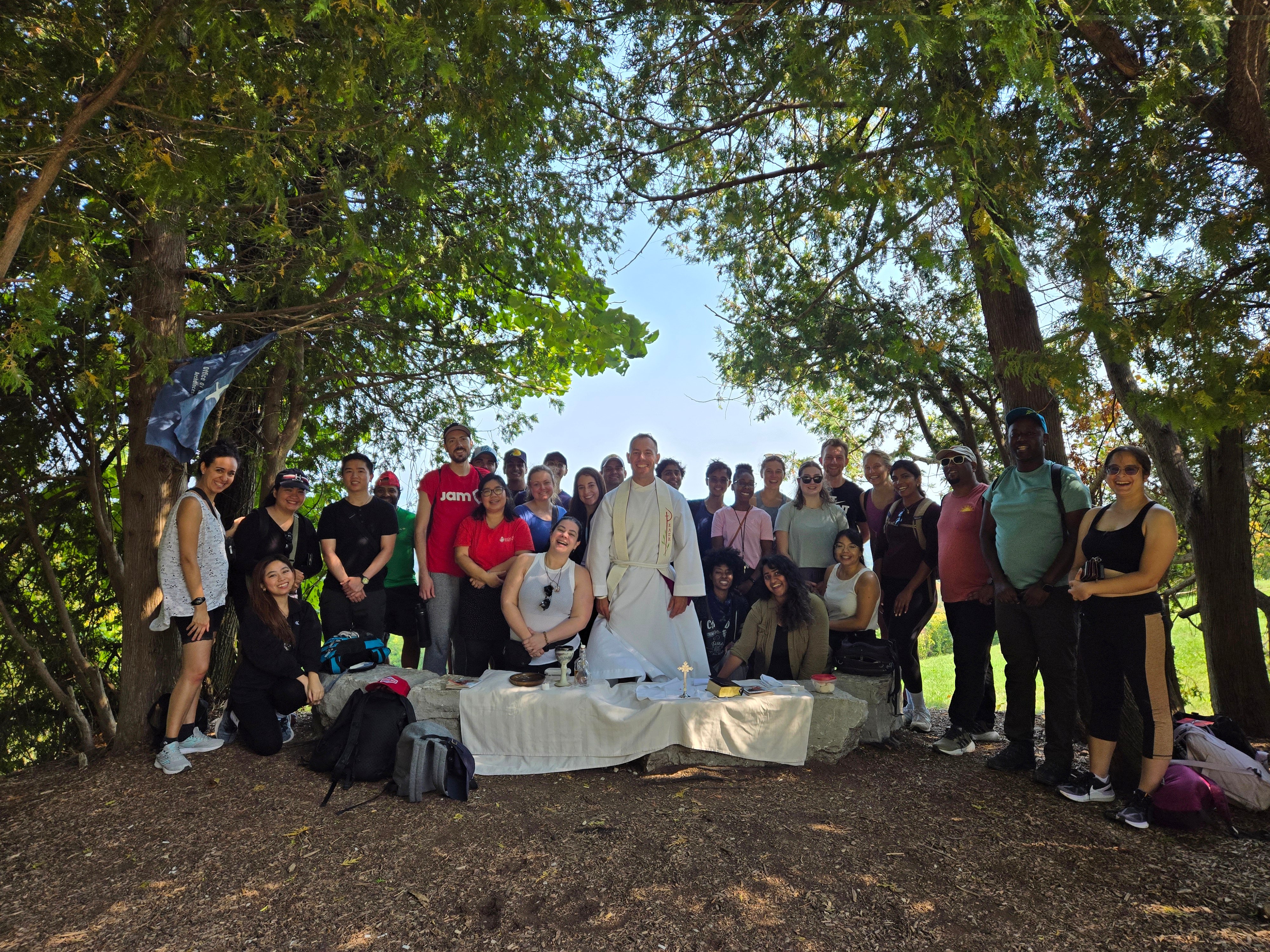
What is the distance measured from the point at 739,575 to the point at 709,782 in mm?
1846

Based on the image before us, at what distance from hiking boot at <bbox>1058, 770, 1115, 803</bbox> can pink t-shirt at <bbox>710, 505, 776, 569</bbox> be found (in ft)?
8.37

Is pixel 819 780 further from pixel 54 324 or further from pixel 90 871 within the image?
pixel 54 324

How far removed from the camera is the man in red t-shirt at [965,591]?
4.97 meters

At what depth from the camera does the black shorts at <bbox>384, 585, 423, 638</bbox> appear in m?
5.93

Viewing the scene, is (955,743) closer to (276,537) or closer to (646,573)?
(646,573)

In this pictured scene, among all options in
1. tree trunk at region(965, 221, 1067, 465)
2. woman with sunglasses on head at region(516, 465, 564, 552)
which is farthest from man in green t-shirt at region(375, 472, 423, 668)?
tree trunk at region(965, 221, 1067, 465)

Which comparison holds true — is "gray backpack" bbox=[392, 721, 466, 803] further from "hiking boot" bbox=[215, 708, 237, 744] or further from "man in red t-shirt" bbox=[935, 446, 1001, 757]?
"man in red t-shirt" bbox=[935, 446, 1001, 757]

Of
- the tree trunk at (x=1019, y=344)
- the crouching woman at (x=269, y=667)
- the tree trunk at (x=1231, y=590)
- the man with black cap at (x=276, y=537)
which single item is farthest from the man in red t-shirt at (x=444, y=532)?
the tree trunk at (x=1231, y=590)

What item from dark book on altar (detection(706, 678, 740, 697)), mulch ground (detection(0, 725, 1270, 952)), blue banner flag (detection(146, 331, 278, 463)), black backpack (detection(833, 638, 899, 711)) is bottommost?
mulch ground (detection(0, 725, 1270, 952))

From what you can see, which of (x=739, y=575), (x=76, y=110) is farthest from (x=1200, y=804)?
(x=76, y=110)

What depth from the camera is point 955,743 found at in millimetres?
5020

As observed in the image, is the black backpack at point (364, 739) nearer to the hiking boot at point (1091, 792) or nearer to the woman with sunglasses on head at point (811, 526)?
the woman with sunglasses on head at point (811, 526)

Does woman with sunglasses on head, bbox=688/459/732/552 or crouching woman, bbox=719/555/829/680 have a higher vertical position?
woman with sunglasses on head, bbox=688/459/732/552

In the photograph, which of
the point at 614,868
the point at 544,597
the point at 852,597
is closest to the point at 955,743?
the point at 852,597
